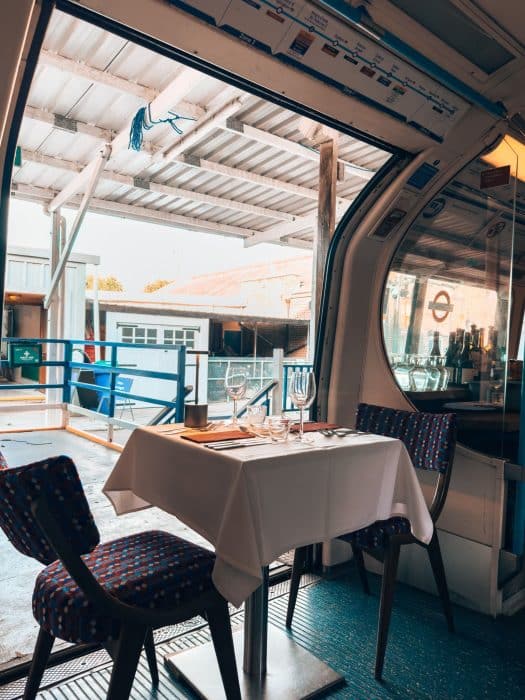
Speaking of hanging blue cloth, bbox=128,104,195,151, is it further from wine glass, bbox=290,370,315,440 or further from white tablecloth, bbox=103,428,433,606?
white tablecloth, bbox=103,428,433,606

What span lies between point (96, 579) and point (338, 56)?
1941 millimetres

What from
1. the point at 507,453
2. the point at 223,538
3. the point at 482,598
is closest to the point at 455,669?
the point at 482,598

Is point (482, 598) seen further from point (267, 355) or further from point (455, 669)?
point (267, 355)

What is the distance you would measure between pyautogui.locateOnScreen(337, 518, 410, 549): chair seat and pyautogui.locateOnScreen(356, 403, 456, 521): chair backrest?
0.21 metres

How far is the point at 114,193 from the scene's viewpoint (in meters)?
6.37

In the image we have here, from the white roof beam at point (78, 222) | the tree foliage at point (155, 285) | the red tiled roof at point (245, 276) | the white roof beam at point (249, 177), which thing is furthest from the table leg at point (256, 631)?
the tree foliage at point (155, 285)

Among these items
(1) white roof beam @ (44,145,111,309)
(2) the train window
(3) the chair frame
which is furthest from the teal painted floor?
(1) white roof beam @ (44,145,111,309)

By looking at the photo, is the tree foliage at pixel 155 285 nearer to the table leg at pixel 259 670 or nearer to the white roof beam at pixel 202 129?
the white roof beam at pixel 202 129

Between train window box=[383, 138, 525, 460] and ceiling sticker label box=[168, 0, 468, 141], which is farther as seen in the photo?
train window box=[383, 138, 525, 460]

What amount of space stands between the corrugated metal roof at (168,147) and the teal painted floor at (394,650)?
337 centimetres

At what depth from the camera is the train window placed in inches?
97.0

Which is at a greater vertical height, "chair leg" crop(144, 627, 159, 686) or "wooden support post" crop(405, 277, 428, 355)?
"wooden support post" crop(405, 277, 428, 355)

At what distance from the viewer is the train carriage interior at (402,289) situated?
169 centimetres

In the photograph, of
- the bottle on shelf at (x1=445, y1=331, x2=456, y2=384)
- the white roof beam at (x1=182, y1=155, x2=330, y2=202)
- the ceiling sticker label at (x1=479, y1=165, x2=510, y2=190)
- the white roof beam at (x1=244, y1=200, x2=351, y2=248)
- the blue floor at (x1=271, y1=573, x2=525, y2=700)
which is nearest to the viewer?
the blue floor at (x1=271, y1=573, x2=525, y2=700)
